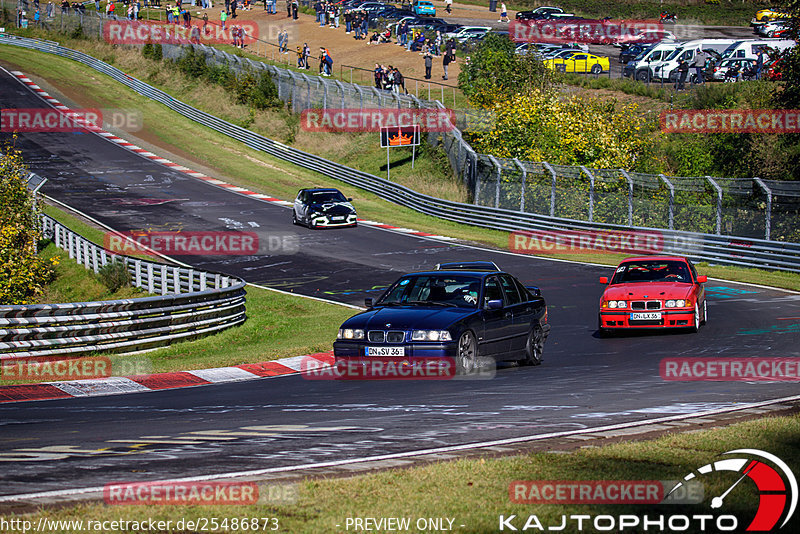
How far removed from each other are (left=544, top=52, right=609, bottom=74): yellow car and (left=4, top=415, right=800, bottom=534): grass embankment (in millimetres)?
54447

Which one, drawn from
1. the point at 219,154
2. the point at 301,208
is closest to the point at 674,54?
the point at 219,154

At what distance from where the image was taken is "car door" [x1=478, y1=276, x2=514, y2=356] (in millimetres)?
12367

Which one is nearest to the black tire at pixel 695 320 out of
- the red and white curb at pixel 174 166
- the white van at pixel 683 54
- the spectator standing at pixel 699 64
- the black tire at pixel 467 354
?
the black tire at pixel 467 354

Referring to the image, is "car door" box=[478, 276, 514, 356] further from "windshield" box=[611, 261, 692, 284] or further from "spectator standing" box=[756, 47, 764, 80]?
"spectator standing" box=[756, 47, 764, 80]

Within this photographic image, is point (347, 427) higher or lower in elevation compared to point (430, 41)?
lower

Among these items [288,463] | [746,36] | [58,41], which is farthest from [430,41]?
[288,463]

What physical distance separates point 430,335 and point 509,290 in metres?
2.32

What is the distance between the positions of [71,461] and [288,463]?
5.50 feet

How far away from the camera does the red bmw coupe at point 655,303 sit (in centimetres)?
1595

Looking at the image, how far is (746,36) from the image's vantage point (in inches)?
2776

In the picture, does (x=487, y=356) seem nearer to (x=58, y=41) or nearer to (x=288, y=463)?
(x=288, y=463)

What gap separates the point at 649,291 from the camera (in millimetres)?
16219

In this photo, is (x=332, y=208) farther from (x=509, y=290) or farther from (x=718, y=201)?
(x=509, y=290)

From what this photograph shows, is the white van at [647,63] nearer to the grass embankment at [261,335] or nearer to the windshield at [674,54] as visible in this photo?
the windshield at [674,54]
